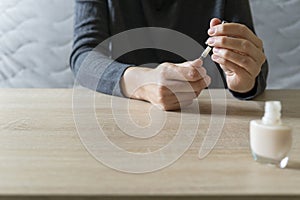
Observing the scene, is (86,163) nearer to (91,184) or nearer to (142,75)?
(91,184)

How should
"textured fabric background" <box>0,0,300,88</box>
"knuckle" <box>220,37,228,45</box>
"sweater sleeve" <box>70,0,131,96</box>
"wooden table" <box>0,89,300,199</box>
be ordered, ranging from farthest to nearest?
1. "textured fabric background" <box>0,0,300,88</box>
2. "sweater sleeve" <box>70,0,131,96</box>
3. "knuckle" <box>220,37,228,45</box>
4. "wooden table" <box>0,89,300,199</box>

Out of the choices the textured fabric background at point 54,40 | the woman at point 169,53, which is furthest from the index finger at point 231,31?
the textured fabric background at point 54,40

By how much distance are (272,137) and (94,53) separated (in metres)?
0.56

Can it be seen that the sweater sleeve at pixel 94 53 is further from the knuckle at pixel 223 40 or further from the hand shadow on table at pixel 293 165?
the hand shadow on table at pixel 293 165

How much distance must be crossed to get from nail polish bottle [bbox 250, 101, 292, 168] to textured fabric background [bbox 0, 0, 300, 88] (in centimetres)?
94

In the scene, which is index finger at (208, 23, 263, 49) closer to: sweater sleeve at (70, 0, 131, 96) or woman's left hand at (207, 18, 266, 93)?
woman's left hand at (207, 18, 266, 93)

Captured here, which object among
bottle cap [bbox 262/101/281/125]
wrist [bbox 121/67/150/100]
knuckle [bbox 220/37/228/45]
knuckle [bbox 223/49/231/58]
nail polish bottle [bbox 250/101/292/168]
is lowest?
wrist [bbox 121/67/150/100]

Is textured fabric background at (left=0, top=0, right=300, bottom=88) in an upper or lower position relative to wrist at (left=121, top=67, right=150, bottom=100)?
lower

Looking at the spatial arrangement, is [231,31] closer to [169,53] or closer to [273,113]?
[273,113]

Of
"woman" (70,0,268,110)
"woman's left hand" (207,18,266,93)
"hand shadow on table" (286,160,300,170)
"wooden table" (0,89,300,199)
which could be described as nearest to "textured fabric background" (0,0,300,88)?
"woman" (70,0,268,110)

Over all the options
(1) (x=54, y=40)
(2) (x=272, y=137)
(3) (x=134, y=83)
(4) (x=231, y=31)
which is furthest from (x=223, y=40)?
(1) (x=54, y=40)

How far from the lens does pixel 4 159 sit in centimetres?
55

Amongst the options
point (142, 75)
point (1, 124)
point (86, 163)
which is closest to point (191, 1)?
point (142, 75)

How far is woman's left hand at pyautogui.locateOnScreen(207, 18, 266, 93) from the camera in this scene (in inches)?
30.5
